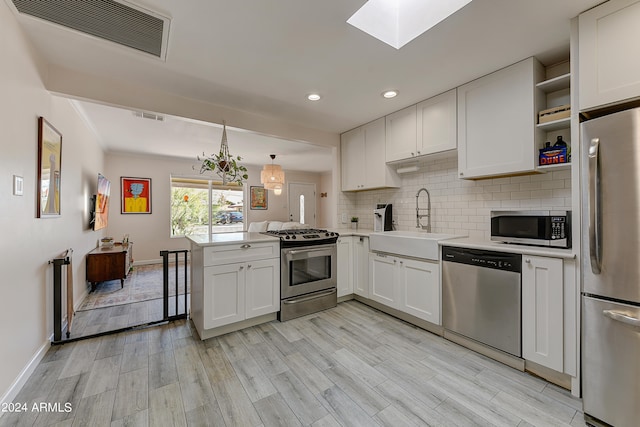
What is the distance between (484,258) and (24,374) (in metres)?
3.45

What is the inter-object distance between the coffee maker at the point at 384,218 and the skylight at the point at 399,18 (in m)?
1.90

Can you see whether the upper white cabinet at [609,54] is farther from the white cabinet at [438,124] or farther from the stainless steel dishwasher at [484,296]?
the stainless steel dishwasher at [484,296]

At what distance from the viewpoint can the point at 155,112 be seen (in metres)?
2.52

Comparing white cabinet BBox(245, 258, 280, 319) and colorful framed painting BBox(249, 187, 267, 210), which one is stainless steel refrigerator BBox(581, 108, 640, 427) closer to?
white cabinet BBox(245, 258, 280, 319)

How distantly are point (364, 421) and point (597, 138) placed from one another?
2.07 metres

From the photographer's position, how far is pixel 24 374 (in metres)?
1.78

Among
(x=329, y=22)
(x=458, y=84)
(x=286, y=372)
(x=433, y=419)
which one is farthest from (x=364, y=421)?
(x=458, y=84)

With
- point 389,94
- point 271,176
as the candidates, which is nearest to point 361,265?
point 389,94

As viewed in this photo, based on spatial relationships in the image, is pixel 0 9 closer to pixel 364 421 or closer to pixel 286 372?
pixel 286 372

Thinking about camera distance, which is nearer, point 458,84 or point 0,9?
point 0,9

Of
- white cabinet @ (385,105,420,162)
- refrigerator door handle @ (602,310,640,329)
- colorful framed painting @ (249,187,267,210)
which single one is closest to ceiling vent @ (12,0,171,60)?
white cabinet @ (385,105,420,162)

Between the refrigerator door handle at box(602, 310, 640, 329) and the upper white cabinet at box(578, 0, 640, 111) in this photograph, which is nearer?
the refrigerator door handle at box(602, 310, 640, 329)

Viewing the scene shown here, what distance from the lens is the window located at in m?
6.14

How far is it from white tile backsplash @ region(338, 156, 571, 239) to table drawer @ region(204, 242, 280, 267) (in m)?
1.50
